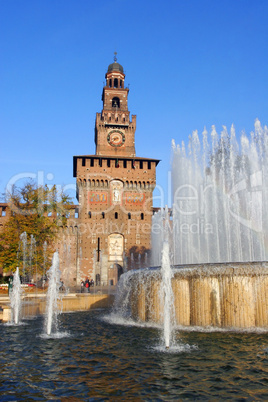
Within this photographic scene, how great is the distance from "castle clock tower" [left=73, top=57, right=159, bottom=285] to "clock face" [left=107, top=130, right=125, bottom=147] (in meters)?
0.99

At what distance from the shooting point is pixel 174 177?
19.5m

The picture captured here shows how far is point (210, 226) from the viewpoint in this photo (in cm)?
1722

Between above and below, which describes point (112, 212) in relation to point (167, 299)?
above

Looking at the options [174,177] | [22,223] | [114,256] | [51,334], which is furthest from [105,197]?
[51,334]

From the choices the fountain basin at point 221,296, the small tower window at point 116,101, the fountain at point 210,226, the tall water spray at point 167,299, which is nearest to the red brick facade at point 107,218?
the small tower window at point 116,101

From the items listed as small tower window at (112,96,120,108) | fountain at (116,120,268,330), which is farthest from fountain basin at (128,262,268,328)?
small tower window at (112,96,120,108)

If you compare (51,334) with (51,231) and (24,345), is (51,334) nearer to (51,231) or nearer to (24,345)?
(24,345)

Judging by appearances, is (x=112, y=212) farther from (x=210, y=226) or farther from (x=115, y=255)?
(x=210, y=226)

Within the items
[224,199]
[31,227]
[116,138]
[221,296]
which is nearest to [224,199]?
[224,199]

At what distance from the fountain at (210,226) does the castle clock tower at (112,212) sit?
35.5 ft

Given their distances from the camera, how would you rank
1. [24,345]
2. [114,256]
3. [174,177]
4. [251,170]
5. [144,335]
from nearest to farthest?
[24,345]
[144,335]
[251,170]
[174,177]
[114,256]

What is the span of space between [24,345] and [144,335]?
2.54 metres

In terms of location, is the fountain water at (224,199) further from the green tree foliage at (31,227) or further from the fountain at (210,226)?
the green tree foliage at (31,227)

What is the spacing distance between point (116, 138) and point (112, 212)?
8.40 metres
